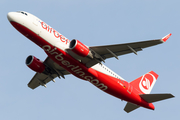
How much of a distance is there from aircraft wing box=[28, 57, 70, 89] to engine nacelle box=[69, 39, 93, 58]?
21.4 feet

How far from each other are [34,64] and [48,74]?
2.71 metres

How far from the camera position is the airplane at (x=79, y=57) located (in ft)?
94.9

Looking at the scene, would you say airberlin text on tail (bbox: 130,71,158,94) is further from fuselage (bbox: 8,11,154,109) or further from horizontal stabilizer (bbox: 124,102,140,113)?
fuselage (bbox: 8,11,154,109)

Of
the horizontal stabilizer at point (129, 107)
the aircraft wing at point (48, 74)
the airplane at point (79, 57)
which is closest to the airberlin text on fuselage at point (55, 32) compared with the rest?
the airplane at point (79, 57)

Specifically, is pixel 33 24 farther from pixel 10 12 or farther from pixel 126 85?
pixel 126 85

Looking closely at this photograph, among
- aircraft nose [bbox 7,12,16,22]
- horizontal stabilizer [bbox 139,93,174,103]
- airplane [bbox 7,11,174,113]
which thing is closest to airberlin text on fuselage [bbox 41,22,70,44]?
airplane [bbox 7,11,174,113]

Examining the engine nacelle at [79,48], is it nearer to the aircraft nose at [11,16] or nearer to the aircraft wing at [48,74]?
the aircraft nose at [11,16]

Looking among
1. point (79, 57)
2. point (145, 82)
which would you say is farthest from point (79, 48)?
point (145, 82)

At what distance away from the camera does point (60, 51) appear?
2967 centimetres

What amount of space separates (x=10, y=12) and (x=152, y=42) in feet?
48.6

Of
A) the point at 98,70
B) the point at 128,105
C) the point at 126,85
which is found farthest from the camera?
the point at 128,105

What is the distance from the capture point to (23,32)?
29.0 m

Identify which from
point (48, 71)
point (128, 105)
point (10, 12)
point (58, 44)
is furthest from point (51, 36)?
point (128, 105)

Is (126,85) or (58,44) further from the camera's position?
(126,85)
